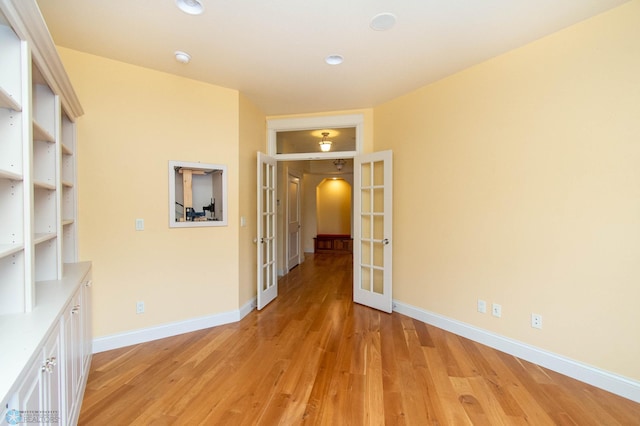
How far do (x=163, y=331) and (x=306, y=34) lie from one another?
10.3ft

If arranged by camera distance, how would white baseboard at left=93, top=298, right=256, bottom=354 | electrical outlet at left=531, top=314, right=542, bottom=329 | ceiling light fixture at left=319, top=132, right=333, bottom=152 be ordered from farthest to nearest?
ceiling light fixture at left=319, top=132, right=333, bottom=152
white baseboard at left=93, top=298, right=256, bottom=354
electrical outlet at left=531, top=314, right=542, bottom=329

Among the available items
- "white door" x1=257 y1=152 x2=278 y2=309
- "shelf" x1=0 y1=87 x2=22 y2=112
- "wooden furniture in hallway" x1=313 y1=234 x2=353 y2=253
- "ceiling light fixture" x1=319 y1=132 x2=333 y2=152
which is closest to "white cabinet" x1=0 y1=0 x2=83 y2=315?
"shelf" x1=0 y1=87 x2=22 y2=112

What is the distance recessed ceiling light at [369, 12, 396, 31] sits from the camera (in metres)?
2.06

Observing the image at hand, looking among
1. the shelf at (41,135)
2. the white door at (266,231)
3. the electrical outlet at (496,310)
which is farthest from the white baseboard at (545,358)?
the shelf at (41,135)

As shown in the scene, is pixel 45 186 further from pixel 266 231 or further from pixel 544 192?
pixel 544 192

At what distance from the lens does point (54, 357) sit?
1344 millimetres

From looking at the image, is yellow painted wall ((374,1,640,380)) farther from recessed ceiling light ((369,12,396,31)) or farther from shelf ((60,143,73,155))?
shelf ((60,143,73,155))

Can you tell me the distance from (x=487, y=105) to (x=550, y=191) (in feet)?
3.31

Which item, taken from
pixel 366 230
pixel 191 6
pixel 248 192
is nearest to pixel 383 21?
pixel 191 6

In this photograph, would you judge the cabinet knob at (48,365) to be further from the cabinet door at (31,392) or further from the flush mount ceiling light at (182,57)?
the flush mount ceiling light at (182,57)

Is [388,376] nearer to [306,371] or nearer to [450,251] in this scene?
[306,371]

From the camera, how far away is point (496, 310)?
2732 millimetres

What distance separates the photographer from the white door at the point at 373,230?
12.0 feet

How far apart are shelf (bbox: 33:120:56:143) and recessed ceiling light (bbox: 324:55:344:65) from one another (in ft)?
7.22
